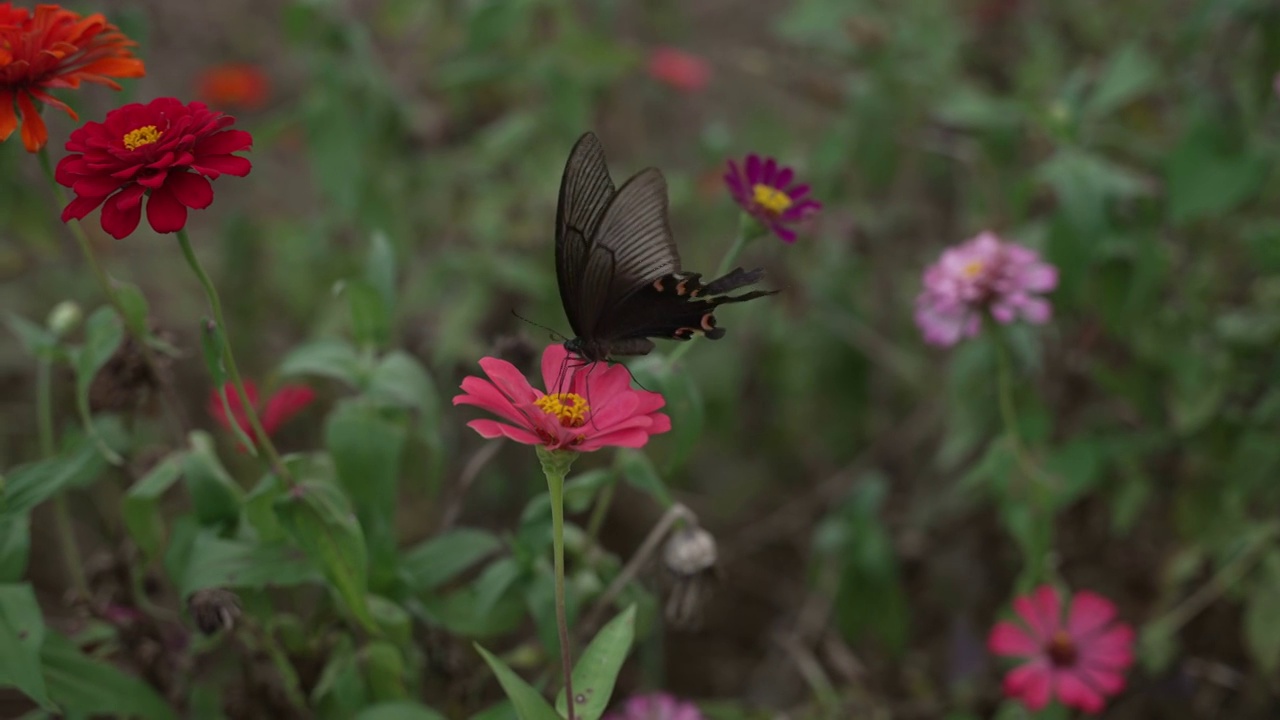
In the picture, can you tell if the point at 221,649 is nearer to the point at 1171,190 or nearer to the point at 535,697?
the point at 535,697

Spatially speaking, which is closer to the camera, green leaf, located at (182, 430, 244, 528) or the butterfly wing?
the butterfly wing

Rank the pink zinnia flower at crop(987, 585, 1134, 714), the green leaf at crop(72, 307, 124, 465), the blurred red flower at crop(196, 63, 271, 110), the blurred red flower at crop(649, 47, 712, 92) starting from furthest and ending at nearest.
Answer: the blurred red flower at crop(196, 63, 271, 110) < the blurred red flower at crop(649, 47, 712, 92) < the pink zinnia flower at crop(987, 585, 1134, 714) < the green leaf at crop(72, 307, 124, 465)

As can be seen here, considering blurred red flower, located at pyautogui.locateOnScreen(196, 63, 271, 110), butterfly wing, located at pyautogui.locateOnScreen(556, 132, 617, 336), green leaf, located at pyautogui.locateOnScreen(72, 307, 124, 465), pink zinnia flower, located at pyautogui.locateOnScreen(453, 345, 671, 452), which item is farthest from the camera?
blurred red flower, located at pyautogui.locateOnScreen(196, 63, 271, 110)

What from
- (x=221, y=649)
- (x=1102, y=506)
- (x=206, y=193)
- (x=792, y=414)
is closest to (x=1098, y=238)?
(x=1102, y=506)

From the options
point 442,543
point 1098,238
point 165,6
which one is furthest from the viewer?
point 165,6

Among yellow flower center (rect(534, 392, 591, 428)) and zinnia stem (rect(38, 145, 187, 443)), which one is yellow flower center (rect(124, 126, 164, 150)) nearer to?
zinnia stem (rect(38, 145, 187, 443))

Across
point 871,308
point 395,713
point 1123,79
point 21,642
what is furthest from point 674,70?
point 21,642

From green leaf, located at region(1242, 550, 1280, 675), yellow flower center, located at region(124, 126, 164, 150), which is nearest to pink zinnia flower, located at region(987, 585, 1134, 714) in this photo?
green leaf, located at region(1242, 550, 1280, 675)
